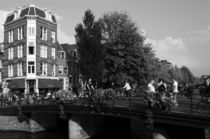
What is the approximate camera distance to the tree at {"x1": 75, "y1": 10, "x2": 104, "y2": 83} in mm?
27781

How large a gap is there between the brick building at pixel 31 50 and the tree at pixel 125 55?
32.7 feet

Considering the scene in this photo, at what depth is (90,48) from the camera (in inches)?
1133

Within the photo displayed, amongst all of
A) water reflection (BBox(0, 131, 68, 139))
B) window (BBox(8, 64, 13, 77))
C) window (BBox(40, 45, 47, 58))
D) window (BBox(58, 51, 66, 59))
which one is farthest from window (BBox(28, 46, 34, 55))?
water reflection (BBox(0, 131, 68, 139))

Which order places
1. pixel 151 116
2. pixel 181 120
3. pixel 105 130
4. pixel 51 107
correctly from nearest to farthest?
pixel 181 120 → pixel 151 116 → pixel 51 107 → pixel 105 130

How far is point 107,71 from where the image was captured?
35094 mm

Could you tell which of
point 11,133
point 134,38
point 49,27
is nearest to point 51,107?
point 11,133

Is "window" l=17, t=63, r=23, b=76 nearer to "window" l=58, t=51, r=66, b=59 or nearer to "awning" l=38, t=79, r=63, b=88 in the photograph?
"awning" l=38, t=79, r=63, b=88

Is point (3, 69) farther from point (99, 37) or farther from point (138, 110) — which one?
point (138, 110)

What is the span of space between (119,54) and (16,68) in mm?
16401

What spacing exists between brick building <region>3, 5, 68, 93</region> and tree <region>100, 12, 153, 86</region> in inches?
393

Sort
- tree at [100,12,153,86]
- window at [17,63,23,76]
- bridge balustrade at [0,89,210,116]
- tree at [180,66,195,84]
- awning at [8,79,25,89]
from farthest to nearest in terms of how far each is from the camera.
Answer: tree at [180,66,195,84]
window at [17,63,23,76]
awning at [8,79,25,89]
tree at [100,12,153,86]
bridge balustrade at [0,89,210,116]

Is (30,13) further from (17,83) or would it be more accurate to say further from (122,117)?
(122,117)

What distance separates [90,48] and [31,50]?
14806 mm

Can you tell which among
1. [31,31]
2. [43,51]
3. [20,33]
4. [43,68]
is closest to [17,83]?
[43,68]
